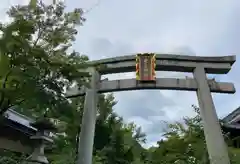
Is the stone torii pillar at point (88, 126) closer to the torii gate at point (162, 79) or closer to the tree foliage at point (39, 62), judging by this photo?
the torii gate at point (162, 79)

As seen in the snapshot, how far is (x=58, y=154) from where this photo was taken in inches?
512

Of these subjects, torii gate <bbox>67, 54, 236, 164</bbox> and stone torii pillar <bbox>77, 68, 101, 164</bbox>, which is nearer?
stone torii pillar <bbox>77, 68, 101, 164</bbox>

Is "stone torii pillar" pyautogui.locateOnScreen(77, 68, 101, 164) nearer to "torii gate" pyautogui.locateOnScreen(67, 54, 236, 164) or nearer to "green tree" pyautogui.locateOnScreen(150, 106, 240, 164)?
"torii gate" pyautogui.locateOnScreen(67, 54, 236, 164)

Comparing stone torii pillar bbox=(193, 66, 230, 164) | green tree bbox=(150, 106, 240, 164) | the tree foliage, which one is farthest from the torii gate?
the tree foliage

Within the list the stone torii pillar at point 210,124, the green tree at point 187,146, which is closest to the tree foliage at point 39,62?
the stone torii pillar at point 210,124

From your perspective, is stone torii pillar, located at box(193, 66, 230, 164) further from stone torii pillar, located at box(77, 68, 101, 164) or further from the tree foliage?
the tree foliage

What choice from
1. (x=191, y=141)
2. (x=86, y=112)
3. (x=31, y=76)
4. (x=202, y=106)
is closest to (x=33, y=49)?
(x=31, y=76)

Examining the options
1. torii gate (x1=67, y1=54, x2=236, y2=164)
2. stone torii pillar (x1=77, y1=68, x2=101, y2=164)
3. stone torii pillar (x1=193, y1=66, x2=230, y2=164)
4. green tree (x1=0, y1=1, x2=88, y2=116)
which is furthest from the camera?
torii gate (x1=67, y1=54, x2=236, y2=164)

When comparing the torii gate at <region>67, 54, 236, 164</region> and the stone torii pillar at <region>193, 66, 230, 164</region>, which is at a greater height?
the torii gate at <region>67, 54, 236, 164</region>

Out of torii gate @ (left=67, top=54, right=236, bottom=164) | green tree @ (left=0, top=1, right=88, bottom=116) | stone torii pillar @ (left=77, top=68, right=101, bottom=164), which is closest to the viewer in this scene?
green tree @ (left=0, top=1, right=88, bottom=116)

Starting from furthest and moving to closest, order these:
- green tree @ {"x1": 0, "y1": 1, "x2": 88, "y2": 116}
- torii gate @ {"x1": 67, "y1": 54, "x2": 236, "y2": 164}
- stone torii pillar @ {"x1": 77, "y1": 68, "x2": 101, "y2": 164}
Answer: torii gate @ {"x1": 67, "y1": 54, "x2": 236, "y2": 164}
stone torii pillar @ {"x1": 77, "y1": 68, "x2": 101, "y2": 164}
green tree @ {"x1": 0, "y1": 1, "x2": 88, "y2": 116}

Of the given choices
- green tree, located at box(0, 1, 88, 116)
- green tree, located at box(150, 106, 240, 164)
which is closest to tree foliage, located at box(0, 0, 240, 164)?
green tree, located at box(0, 1, 88, 116)

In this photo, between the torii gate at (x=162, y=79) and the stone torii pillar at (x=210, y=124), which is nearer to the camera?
the stone torii pillar at (x=210, y=124)

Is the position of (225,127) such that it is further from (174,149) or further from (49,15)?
(49,15)
